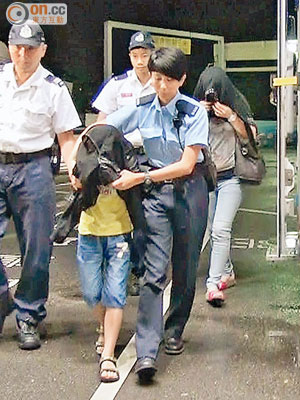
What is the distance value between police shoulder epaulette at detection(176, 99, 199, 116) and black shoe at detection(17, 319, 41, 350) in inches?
62.3

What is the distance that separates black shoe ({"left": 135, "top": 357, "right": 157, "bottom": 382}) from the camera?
3895 mm

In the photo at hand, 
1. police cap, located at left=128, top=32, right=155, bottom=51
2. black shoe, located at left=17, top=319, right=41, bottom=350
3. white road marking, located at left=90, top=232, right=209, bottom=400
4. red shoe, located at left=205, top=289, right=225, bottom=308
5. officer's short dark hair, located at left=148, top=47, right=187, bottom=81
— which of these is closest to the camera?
white road marking, located at left=90, top=232, right=209, bottom=400

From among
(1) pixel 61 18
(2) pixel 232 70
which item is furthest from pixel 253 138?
(2) pixel 232 70

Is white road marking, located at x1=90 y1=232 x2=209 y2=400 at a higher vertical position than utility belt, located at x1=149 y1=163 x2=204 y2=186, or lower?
lower

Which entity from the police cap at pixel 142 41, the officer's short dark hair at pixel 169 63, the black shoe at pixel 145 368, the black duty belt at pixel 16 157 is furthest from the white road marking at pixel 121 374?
the police cap at pixel 142 41

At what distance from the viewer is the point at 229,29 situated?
61.3 ft

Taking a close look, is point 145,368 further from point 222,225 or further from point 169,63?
point 222,225

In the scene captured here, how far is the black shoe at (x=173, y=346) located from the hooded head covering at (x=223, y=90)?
174cm

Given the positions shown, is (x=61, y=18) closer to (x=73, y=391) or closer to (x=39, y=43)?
(x=39, y=43)

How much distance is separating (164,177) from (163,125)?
11.6 inches

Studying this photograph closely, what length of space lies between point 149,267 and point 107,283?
0.24 meters

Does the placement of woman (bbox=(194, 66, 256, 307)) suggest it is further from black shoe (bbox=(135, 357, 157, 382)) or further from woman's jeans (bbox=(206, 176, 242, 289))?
black shoe (bbox=(135, 357, 157, 382))

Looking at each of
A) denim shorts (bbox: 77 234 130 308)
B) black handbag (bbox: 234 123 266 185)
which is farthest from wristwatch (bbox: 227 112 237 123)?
denim shorts (bbox: 77 234 130 308)

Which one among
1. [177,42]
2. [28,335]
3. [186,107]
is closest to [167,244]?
[186,107]
